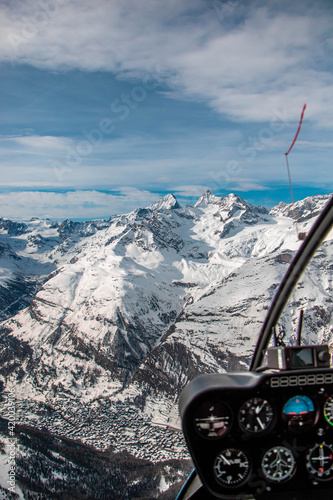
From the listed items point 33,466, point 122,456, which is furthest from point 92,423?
point 33,466

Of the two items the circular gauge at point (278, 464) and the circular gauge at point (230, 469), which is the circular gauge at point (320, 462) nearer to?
the circular gauge at point (278, 464)

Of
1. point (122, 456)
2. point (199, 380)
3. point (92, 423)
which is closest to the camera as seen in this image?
point (199, 380)

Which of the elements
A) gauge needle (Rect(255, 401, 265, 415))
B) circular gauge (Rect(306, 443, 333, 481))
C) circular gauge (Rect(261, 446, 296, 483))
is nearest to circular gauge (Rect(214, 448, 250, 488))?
circular gauge (Rect(261, 446, 296, 483))

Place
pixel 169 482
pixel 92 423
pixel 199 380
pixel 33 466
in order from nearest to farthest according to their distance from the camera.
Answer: pixel 199 380 → pixel 169 482 → pixel 33 466 → pixel 92 423

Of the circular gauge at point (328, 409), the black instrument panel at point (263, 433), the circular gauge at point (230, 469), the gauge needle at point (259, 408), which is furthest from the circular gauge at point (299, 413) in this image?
the circular gauge at point (230, 469)

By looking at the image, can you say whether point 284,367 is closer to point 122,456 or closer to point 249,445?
point 249,445

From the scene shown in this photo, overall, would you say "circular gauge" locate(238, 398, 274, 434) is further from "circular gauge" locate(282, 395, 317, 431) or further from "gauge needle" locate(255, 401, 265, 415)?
"circular gauge" locate(282, 395, 317, 431)

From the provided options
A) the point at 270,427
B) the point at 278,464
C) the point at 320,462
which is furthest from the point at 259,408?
the point at 320,462
